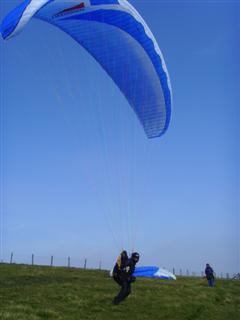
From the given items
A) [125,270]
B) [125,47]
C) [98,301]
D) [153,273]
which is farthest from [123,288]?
[153,273]

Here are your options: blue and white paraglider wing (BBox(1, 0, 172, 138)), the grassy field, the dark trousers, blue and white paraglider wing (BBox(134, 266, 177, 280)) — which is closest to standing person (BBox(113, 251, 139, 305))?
the dark trousers

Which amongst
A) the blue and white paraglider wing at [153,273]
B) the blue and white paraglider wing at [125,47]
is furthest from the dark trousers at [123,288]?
the blue and white paraglider wing at [153,273]

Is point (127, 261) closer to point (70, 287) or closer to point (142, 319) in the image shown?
point (142, 319)

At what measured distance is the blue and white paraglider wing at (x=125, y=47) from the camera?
17.8 metres

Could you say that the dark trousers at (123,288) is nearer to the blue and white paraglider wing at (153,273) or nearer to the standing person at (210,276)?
the standing person at (210,276)

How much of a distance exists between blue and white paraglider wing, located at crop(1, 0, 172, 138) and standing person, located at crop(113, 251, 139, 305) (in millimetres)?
5983

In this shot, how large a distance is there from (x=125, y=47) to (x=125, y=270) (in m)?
8.09

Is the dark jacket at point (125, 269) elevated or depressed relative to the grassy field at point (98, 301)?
elevated

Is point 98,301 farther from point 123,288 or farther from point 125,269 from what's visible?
point 125,269

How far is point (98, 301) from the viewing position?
17781 mm

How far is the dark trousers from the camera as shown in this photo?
16983mm

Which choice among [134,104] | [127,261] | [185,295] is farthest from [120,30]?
[185,295]

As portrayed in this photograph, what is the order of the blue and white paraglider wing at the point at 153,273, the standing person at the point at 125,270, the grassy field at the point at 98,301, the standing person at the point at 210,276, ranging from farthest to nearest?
the blue and white paraglider wing at the point at 153,273 < the standing person at the point at 210,276 < the standing person at the point at 125,270 < the grassy field at the point at 98,301

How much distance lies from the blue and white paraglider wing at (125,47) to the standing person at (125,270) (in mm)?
5983
